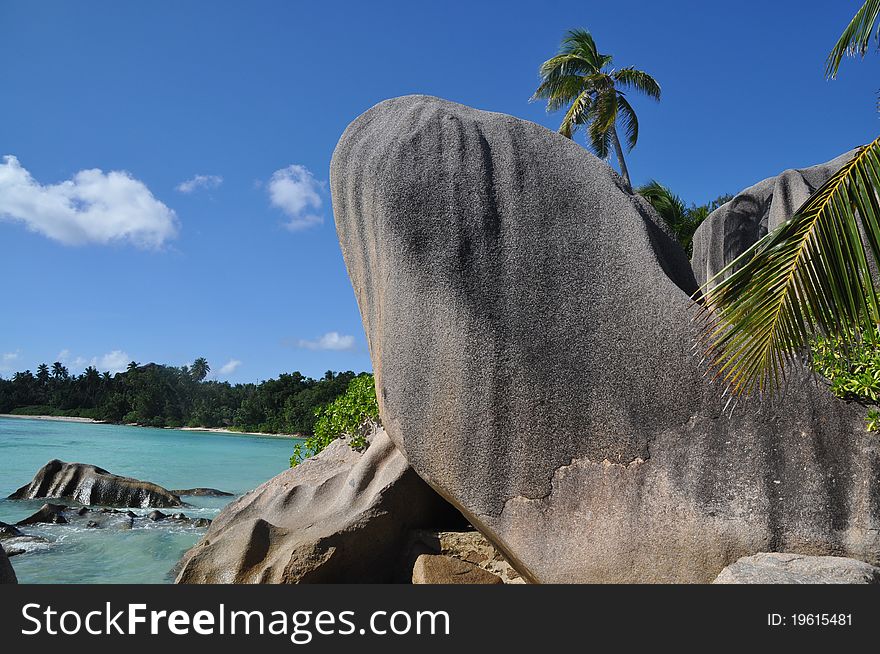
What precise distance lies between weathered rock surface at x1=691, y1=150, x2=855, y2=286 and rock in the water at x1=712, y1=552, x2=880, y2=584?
521 centimetres

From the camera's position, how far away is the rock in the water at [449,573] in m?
4.62

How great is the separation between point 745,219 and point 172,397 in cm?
5530

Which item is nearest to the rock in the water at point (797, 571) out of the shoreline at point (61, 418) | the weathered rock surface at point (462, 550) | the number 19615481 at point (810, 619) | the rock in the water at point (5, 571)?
the number 19615481 at point (810, 619)

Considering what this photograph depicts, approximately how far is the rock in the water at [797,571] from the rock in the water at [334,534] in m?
2.46

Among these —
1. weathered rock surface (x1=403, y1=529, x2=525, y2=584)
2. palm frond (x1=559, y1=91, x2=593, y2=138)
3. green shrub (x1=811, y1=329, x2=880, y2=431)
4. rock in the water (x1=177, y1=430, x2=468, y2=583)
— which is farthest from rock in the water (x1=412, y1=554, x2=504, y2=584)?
palm frond (x1=559, y1=91, x2=593, y2=138)

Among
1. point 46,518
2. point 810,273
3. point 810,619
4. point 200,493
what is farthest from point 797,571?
point 200,493

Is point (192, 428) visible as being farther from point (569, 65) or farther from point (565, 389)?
point (565, 389)

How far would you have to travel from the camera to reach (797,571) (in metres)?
3.01

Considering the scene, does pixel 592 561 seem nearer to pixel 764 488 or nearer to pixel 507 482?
pixel 507 482

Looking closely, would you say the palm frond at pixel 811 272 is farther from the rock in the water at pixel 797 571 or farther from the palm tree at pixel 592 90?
the palm tree at pixel 592 90

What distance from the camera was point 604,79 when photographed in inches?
740

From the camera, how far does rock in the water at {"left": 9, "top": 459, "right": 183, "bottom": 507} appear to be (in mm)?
12742

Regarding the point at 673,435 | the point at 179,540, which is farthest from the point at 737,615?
the point at 179,540

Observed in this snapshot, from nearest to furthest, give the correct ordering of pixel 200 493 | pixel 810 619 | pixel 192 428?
pixel 810 619 < pixel 200 493 < pixel 192 428
